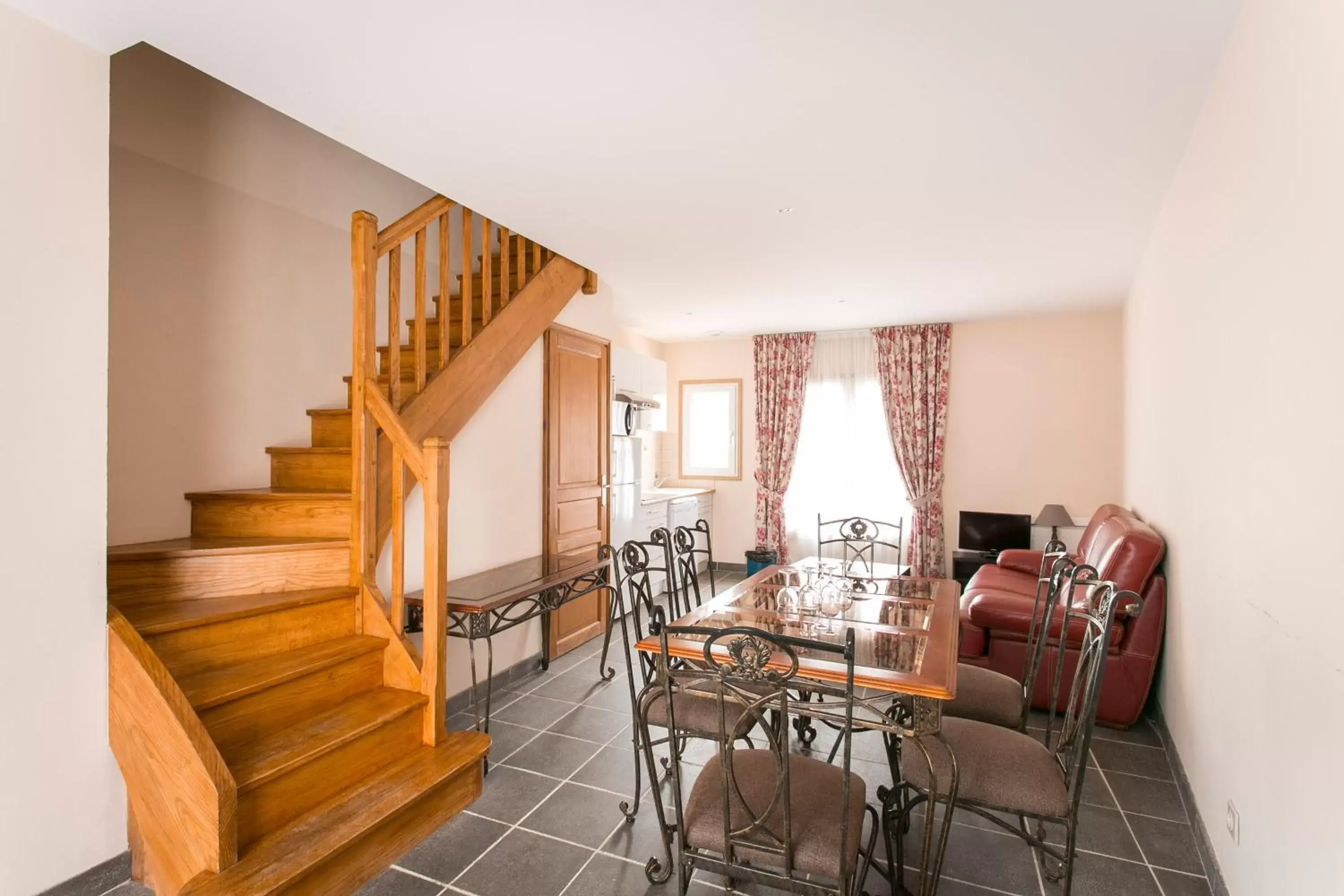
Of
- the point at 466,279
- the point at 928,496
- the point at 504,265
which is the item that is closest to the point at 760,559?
the point at 928,496

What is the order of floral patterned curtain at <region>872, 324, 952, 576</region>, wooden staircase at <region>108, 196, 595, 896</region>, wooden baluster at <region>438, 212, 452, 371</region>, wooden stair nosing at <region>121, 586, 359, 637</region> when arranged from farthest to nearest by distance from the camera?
floral patterned curtain at <region>872, 324, 952, 576</region>, wooden baluster at <region>438, 212, 452, 371</region>, wooden stair nosing at <region>121, 586, 359, 637</region>, wooden staircase at <region>108, 196, 595, 896</region>

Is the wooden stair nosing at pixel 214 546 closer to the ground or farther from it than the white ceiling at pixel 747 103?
closer to the ground

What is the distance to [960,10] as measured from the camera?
1.82 m

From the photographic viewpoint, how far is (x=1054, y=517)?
5469 mm

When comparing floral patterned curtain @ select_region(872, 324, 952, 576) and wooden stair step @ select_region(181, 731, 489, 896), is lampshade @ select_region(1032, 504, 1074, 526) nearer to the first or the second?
floral patterned curtain @ select_region(872, 324, 952, 576)

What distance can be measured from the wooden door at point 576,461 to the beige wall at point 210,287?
128cm

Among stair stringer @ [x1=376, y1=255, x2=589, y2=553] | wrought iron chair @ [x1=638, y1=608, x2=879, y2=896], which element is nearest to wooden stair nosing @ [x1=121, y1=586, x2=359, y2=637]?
stair stringer @ [x1=376, y1=255, x2=589, y2=553]

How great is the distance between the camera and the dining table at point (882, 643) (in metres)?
1.79

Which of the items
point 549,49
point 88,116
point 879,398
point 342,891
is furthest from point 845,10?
point 879,398

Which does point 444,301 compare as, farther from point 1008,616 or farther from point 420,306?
point 1008,616

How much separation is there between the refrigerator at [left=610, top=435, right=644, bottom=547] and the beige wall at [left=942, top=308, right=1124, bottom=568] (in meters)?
3.03

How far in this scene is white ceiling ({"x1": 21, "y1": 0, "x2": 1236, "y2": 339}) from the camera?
185cm

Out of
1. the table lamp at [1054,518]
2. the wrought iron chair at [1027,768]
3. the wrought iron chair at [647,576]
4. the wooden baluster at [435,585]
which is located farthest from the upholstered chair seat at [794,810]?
the table lamp at [1054,518]

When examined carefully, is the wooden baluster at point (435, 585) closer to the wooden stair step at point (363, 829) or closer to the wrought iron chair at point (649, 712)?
the wooden stair step at point (363, 829)
